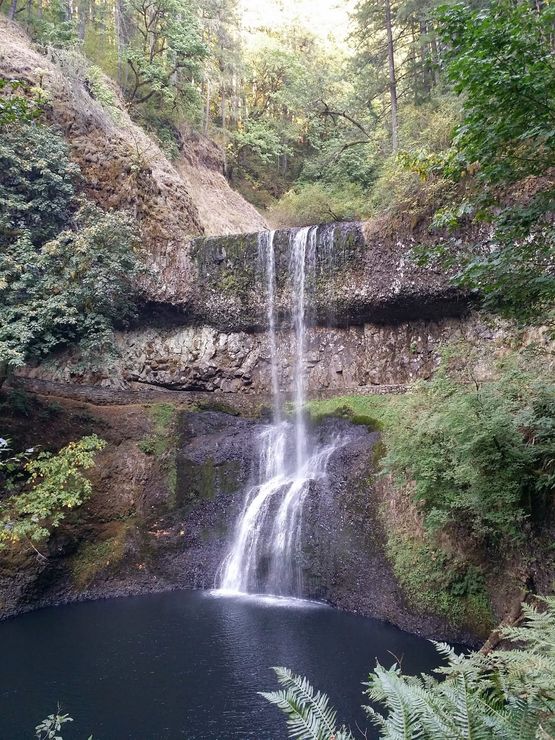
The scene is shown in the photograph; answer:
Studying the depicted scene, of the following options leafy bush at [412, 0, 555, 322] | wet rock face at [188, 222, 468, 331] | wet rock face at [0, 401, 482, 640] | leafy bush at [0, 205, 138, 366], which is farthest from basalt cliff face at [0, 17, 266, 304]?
leafy bush at [412, 0, 555, 322]

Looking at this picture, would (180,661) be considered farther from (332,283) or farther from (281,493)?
(332,283)

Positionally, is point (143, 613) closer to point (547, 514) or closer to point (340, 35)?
point (547, 514)

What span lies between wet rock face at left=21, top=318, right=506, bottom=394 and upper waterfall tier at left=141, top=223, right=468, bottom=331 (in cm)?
39

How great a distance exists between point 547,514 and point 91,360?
1180 centimetres

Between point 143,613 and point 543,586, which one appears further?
point 143,613

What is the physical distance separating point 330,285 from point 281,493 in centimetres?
697

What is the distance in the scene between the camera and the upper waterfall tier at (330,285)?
48.6ft

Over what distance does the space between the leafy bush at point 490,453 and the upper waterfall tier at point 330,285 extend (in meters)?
6.72

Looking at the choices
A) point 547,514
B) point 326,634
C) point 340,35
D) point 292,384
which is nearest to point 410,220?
point 292,384

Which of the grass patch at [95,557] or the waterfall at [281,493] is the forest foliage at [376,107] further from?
the grass patch at [95,557]

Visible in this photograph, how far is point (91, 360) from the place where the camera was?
14.5m

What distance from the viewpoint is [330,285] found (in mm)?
16016

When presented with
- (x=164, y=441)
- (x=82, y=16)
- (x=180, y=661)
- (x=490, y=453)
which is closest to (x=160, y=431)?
(x=164, y=441)

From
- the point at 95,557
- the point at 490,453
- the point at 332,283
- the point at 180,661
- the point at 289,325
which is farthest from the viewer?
the point at 289,325
